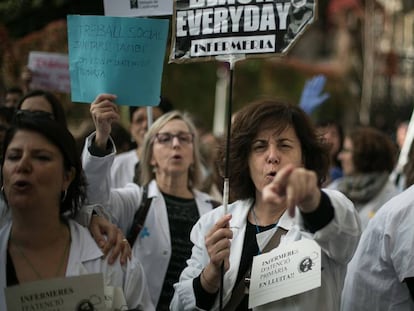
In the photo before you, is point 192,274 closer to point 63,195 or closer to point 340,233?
point 63,195

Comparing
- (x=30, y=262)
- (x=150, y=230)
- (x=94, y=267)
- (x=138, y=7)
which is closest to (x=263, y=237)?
(x=94, y=267)

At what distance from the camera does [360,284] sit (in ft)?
12.2

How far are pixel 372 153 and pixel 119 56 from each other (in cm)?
325

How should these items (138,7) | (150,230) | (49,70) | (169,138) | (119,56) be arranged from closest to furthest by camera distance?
(119,56) → (138,7) → (150,230) → (169,138) → (49,70)

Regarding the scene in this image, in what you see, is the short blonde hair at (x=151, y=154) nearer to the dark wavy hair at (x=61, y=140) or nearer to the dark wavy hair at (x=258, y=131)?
the dark wavy hair at (x=258, y=131)

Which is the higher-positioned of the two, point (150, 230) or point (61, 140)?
point (61, 140)

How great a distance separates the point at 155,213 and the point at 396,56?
56.0 ft

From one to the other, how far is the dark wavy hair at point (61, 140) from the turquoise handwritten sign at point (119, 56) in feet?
1.98

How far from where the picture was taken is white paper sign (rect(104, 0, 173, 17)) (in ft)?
15.0

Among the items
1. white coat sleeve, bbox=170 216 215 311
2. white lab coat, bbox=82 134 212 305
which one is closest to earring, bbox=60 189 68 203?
white coat sleeve, bbox=170 216 215 311

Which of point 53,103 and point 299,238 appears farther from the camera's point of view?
point 53,103

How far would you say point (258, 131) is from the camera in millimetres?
3967

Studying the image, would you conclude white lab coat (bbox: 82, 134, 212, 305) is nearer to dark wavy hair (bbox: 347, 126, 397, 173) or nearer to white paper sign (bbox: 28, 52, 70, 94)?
white paper sign (bbox: 28, 52, 70, 94)

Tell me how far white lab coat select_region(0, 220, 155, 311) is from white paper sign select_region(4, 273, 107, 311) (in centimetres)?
10
